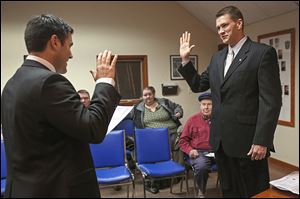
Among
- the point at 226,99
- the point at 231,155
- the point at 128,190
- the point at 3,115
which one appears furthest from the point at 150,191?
the point at 3,115

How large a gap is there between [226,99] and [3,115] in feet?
2.53

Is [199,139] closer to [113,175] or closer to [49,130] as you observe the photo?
[113,175]

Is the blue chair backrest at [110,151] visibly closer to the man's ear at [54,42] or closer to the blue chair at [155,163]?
the blue chair at [155,163]

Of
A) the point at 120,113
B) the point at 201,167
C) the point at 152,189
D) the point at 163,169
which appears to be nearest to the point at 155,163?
the point at 163,169

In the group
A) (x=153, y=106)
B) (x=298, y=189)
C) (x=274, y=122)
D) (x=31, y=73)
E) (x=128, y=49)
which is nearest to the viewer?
(x=31, y=73)

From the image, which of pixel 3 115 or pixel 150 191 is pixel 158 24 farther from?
pixel 3 115

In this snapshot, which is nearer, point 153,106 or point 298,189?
point 298,189

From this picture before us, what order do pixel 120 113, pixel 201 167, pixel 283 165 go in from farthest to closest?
pixel 283 165 < pixel 201 167 < pixel 120 113

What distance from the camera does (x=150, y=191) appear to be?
6.30 ft

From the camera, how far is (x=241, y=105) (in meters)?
1.09

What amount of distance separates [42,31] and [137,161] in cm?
139

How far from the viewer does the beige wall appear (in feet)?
5.35

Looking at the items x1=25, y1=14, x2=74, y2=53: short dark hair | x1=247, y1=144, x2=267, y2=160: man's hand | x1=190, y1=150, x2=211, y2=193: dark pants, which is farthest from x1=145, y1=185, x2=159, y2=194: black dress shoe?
x1=25, y1=14, x2=74, y2=53: short dark hair

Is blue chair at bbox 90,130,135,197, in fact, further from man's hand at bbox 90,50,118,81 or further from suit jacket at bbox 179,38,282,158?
man's hand at bbox 90,50,118,81
